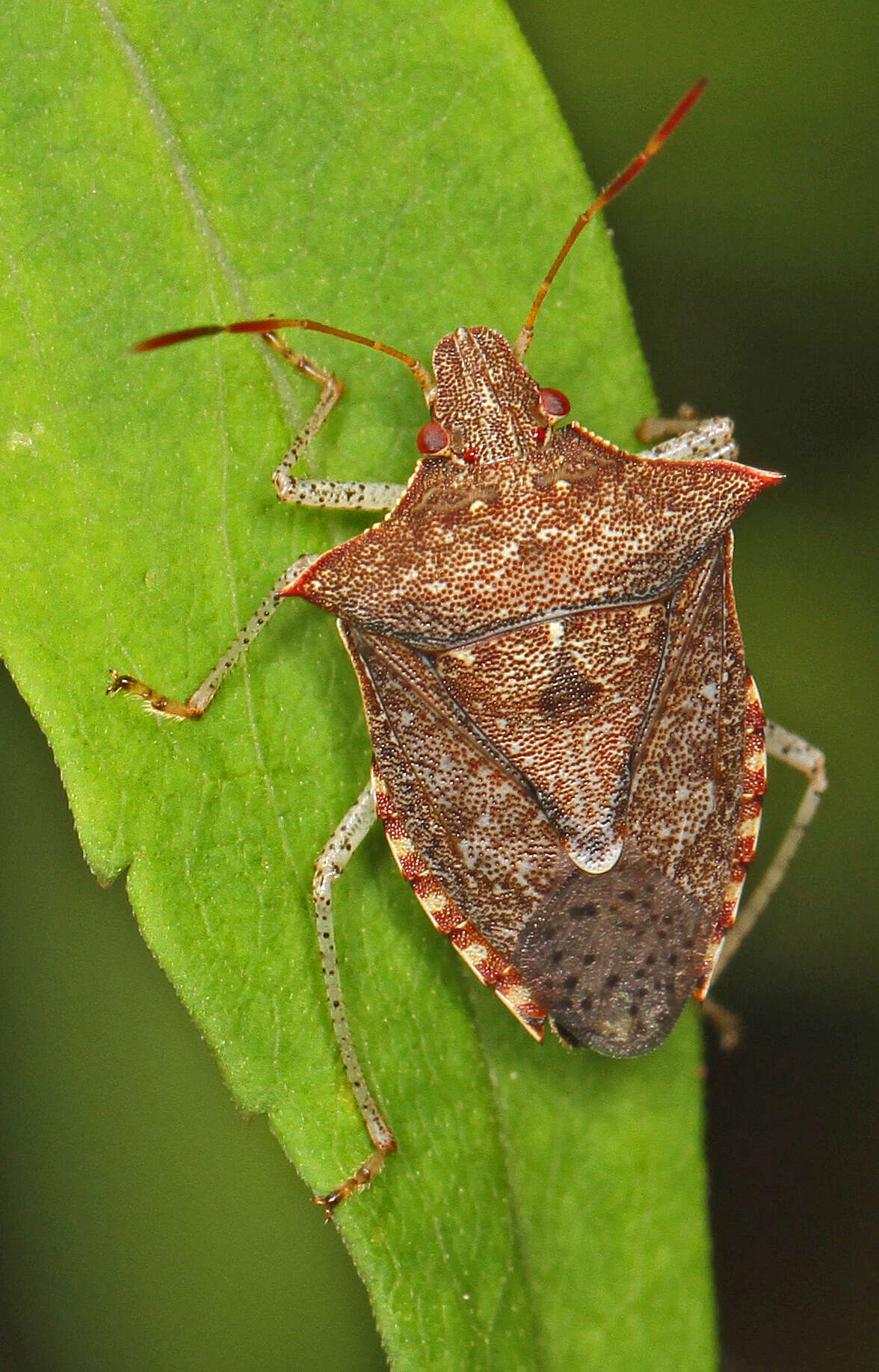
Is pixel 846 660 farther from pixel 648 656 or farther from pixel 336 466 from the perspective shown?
pixel 336 466

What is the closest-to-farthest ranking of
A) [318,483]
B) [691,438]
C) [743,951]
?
1. [318,483]
2. [691,438]
3. [743,951]

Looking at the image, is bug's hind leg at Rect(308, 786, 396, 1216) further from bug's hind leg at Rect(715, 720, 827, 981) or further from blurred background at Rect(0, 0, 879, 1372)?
bug's hind leg at Rect(715, 720, 827, 981)

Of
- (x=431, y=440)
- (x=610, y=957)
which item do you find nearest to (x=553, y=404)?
(x=431, y=440)

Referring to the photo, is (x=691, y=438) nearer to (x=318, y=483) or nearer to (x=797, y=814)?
(x=318, y=483)

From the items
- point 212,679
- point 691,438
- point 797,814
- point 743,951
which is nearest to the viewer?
point 212,679

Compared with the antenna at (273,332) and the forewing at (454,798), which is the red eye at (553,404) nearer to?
the antenna at (273,332)

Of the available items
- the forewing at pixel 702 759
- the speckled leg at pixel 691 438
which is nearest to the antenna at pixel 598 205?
the speckled leg at pixel 691 438

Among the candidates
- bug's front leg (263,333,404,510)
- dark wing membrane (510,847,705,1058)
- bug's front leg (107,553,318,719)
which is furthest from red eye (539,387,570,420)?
dark wing membrane (510,847,705,1058)
